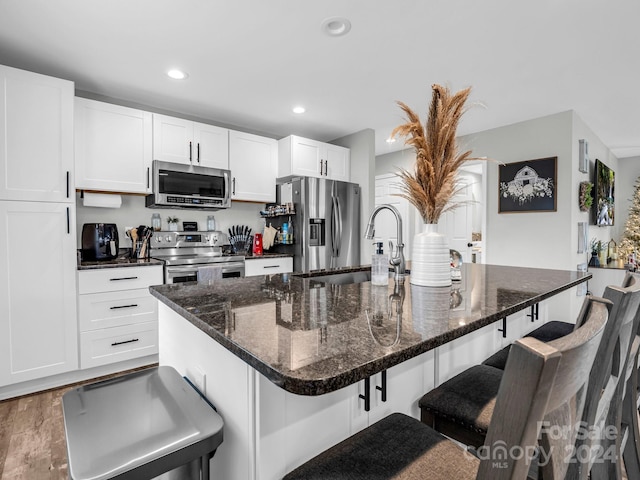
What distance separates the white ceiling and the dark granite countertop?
1648mm

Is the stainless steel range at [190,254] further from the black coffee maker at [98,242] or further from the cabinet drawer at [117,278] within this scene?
the black coffee maker at [98,242]

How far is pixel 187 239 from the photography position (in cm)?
348

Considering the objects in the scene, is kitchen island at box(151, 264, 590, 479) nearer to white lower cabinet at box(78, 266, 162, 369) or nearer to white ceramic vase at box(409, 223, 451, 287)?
white ceramic vase at box(409, 223, 451, 287)

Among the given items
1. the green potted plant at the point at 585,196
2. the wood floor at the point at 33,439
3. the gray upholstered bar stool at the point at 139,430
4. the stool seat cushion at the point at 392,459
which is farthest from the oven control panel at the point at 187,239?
the green potted plant at the point at 585,196

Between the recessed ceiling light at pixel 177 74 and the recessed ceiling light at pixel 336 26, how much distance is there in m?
1.27

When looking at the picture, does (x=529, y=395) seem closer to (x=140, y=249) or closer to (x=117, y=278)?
(x=117, y=278)

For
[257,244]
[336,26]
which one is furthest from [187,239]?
[336,26]

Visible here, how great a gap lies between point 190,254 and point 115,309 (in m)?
0.93

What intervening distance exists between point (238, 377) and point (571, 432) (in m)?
0.64

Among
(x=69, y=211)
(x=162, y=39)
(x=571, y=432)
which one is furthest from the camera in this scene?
(x=69, y=211)

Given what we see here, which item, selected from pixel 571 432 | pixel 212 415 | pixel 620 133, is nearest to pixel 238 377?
pixel 212 415

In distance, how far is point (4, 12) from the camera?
1.97m

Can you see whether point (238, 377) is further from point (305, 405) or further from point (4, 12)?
point (4, 12)

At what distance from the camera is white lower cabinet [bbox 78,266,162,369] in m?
2.60
